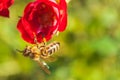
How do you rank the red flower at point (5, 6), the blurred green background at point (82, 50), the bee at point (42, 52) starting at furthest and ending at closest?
1. the blurred green background at point (82, 50)
2. the bee at point (42, 52)
3. the red flower at point (5, 6)

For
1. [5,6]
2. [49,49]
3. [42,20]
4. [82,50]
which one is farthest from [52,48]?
[82,50]

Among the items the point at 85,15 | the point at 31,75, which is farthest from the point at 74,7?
the point at 31,75

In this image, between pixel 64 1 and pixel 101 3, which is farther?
pixel 101 3

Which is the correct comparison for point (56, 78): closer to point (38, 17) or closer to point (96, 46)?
point (96, 46)

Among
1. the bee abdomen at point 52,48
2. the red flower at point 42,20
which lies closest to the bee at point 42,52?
the bee abdomen at point 52,48

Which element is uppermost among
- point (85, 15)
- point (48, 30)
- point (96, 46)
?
point (85, 15)

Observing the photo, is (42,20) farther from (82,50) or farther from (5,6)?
(82,50)

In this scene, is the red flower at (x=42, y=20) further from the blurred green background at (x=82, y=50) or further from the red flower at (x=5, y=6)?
the blurred green background at (x=82, y=50)
